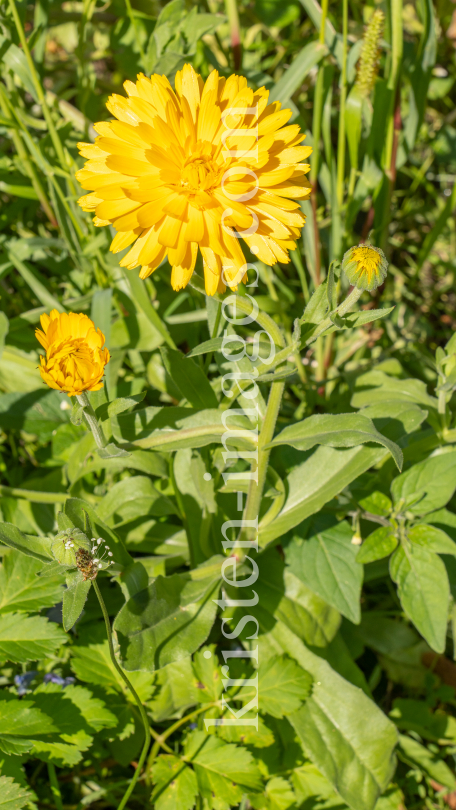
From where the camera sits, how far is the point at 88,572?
1.34 meters

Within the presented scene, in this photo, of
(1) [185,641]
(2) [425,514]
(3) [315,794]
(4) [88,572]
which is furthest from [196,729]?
(2) [425,514]

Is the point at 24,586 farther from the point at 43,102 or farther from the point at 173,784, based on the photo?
the point at 43,102

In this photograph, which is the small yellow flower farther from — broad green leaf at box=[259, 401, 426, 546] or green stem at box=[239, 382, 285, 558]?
broad green leaf at box=[259, 401, 426, 546]

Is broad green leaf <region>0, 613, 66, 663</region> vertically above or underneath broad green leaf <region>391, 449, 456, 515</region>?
underneath

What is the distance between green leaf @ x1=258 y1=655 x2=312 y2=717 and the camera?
5.90 ft

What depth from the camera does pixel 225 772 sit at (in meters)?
1.65

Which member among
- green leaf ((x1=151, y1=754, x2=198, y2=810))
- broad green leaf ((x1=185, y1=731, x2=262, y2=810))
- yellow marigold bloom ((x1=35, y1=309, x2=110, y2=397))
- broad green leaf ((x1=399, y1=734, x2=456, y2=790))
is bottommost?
broad green leaf ((x1=399, y1=734, x2=456, y2=790))

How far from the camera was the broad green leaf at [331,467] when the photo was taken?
177cm

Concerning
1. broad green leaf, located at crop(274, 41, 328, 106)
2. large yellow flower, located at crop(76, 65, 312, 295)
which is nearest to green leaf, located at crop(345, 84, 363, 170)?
broad green leaf, located at crop(274, 41, 328, 106)

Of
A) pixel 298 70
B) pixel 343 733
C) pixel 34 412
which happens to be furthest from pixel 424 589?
pixel 298 70

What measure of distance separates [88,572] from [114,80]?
9.17 feet

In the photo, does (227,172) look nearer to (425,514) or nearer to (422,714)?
(425,514)

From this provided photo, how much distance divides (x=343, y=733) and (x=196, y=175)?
1.73 metres

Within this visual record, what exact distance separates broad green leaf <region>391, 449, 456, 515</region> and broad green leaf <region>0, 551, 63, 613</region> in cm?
108
